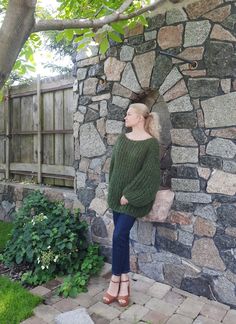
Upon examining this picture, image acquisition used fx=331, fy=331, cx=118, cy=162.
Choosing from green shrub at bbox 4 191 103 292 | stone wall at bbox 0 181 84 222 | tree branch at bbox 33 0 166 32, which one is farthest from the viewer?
stone wall at bbox 0 181 84 222

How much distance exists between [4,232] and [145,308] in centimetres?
227

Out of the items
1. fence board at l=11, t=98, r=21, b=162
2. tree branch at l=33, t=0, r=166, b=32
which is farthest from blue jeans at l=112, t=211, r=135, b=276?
fence board at l=11, t=98, r=21, b=162

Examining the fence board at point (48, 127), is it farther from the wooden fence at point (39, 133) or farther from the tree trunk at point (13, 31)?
the tree trunk at point (13, 31)

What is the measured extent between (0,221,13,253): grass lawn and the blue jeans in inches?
64.4

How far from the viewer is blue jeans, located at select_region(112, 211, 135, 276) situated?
102 inches

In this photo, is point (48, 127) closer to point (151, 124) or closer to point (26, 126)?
point (26, 126)

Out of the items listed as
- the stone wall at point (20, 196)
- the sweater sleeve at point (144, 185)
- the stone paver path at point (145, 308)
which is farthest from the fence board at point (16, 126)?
the sweater sleeve at point (144, 185)

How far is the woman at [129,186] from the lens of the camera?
2525 millimetres

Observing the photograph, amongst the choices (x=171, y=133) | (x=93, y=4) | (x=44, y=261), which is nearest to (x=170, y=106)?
(x=171, y=133)

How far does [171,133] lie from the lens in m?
2.76

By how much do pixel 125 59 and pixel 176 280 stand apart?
200 centimetres

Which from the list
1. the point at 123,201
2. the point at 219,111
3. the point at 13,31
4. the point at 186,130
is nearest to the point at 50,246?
the point at 123,201

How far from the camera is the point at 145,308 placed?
2.47 metres

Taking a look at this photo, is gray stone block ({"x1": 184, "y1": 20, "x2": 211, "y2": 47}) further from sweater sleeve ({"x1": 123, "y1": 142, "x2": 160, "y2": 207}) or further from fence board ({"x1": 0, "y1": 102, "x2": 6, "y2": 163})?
fence board ({"x1": 0, "y1": 102, "x2": 6, "y2": 163})
